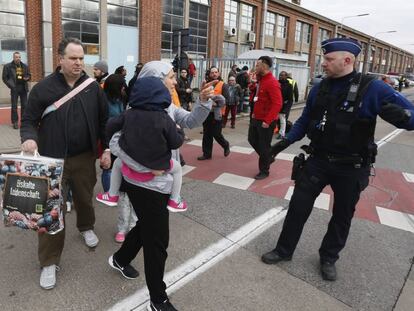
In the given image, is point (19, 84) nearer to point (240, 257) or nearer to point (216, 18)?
point (240, 257)

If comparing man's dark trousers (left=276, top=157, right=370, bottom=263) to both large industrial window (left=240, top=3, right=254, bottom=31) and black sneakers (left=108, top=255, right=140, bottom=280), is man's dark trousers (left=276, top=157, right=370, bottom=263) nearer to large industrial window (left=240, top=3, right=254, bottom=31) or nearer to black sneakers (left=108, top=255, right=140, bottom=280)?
black sneakers (left=108, top=255, right=140, bottom=280)

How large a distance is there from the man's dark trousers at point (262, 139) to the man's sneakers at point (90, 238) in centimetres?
332

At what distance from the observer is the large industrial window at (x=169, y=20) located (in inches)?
749

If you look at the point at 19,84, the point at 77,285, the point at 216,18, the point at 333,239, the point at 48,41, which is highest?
the point at 216,18

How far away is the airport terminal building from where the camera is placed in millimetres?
13664

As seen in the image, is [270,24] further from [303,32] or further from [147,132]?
[147,132]

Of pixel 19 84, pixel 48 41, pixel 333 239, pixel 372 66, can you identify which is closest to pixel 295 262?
pixel 333 239

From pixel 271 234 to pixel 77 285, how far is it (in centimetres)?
204

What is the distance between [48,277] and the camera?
9.32ft

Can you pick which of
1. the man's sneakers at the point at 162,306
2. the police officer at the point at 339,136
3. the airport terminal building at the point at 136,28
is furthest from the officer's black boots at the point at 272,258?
the airport terminal building at the point at 136,28

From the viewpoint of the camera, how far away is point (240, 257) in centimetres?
341

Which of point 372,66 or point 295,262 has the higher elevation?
A: point 372,66

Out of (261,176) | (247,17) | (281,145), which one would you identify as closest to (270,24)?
(247,17)

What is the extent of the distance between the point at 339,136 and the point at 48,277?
101 inches
